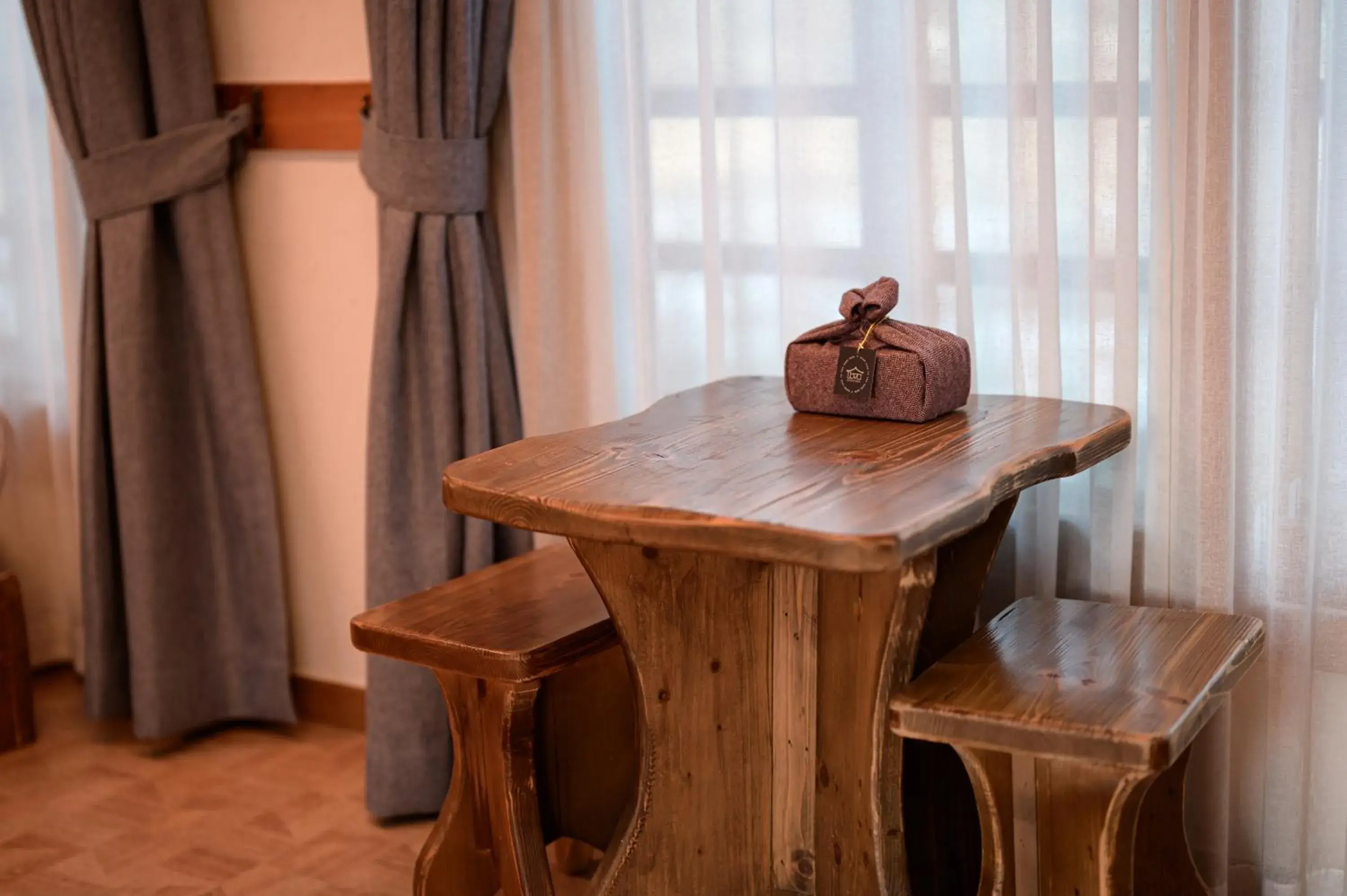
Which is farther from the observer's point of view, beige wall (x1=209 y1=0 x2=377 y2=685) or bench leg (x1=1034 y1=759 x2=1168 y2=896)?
beige wall (x1=209 y1=0 x2=377 y2=685)

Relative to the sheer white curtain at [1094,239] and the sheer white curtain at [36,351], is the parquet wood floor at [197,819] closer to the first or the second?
the sheer white curtain at [36,351]

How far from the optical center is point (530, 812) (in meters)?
1.97

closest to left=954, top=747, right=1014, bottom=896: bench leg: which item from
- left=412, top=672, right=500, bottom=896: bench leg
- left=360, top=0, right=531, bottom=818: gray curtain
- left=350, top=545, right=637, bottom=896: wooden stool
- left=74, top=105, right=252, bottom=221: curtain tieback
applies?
left=350, top=545, right=637, bottom=896: wooden stool

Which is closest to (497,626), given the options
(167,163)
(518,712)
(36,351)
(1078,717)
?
(518,712)

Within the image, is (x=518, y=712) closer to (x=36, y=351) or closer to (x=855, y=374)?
(x=855, y=374)

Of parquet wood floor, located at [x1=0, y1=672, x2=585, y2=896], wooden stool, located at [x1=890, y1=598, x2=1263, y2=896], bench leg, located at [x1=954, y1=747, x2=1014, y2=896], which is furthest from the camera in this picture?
parquet wood floor, located at [x1=0, y1=672, x2=585, y2=896]

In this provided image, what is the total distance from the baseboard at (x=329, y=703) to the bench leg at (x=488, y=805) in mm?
847

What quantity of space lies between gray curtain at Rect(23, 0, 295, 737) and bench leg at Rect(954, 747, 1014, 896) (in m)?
1.61

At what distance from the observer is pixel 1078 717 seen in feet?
5.01

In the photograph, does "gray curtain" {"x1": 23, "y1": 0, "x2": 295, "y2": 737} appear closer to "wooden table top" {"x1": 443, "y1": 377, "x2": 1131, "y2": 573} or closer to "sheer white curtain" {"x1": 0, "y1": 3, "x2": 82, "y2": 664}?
"sheer white curtain" {"x1": 0, "y1": 3, "x2": 82, "y2": 664}

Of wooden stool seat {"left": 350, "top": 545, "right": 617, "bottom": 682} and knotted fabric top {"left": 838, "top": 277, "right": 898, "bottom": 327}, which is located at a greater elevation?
knotted fabric top {"left": 838, "top": 277, "right": 898, "bottom": 327}

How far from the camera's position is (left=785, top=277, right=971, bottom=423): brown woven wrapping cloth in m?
1.86

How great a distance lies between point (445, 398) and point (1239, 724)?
1.34 metres

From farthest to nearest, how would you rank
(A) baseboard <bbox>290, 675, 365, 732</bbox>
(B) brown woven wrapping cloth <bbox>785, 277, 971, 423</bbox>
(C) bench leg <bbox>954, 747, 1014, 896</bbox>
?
(A) baseboard <bbox>290, 675, 365, 732</bbox>
(B) brown woven wrapping cloth <bbox>785, 277, 971, 423</bbox>
(C) bench leg <bbox>954, 747, 1014, 896</bbox>
